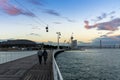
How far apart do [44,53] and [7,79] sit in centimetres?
1292

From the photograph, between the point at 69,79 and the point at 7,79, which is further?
the point at 69,79

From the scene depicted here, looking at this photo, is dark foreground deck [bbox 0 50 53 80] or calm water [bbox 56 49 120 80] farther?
calm water [bbox 56 49 120 80]

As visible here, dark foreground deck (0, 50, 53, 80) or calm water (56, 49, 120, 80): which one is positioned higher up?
dark foreground deck (0, 50, 53, 80)

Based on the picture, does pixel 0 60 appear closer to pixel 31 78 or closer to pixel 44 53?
pixel 44 53

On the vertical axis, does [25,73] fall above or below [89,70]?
above

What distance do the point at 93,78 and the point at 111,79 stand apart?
2484 millimetres

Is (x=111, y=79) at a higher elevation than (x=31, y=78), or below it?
below

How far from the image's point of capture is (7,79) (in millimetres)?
16547

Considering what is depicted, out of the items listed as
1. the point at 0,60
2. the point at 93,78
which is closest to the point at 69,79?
the point at 93,78

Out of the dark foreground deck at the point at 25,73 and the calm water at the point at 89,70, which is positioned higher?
the dark foreground deck at the point at 25,73

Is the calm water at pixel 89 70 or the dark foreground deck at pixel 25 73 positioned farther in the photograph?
the calm water at pixel 89 70

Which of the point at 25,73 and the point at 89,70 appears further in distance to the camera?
the point at 89,70

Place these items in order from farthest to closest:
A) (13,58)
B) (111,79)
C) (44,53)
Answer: (13,58) → (111,79) → (44,53)

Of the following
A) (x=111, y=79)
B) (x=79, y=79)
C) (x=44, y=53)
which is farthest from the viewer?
(x=111, y=79)
